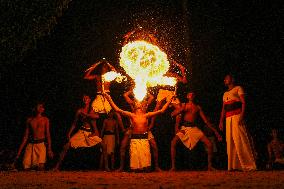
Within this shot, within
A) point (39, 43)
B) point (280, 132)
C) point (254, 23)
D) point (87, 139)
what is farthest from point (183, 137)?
point (39, 43)

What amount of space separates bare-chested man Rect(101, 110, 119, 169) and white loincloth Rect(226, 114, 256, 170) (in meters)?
3.77

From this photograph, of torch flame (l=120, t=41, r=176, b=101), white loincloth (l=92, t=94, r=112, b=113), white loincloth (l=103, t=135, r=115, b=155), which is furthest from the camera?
white loincloth (l=92, t=94, r=112, b=113)

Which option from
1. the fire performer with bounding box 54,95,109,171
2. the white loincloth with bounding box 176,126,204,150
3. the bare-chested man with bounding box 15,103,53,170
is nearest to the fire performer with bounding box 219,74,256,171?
the white loincloth with bounding box 176,126,204,150

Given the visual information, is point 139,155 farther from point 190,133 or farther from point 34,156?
point 34,156

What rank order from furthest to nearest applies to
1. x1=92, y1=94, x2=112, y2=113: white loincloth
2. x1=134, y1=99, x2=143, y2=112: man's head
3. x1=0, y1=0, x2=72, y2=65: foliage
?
x1=92, y1=94, x2=112, y2=113: white loincloth, x1=134, y1=99, x2=143, y2=112: man's head, x1=0, y1=0, x2=72, y2=65: foliage

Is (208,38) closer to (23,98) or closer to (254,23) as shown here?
(254,23)

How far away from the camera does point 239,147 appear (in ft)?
35.4

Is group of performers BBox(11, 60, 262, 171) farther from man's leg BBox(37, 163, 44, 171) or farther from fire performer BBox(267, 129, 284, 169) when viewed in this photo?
fire performer BBox(267, 129, 284, 169)

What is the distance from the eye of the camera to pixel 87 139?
501 inches

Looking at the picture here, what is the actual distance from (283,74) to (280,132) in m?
1.87

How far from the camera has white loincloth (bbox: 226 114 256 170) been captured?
35.2ft

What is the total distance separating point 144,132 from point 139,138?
199mm

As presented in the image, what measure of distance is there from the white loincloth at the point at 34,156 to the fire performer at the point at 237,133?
5.14m

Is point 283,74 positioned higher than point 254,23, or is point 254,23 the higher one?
point 254,23
